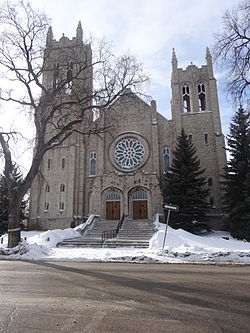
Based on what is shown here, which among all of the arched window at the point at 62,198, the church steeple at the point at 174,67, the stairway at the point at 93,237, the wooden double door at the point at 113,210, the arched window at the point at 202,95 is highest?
the church steeple at the point at 174,67

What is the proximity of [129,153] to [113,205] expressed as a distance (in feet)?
22.4

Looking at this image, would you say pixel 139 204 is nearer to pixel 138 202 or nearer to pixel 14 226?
pixel 138 202

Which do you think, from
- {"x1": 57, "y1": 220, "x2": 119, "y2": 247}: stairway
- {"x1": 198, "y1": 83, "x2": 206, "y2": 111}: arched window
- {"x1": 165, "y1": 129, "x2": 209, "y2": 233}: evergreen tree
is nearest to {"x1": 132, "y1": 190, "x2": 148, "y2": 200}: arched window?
{"x1": 165, "y1": 129, "x2": 209, "y2": 233}: evergreen tree

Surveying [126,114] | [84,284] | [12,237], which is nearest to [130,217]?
[126,114]

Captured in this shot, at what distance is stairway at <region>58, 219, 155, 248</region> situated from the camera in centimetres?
1656

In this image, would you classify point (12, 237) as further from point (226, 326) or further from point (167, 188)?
point (167, 188)

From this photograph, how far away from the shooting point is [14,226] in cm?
1280

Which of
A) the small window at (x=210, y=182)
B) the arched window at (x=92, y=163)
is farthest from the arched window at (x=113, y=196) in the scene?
the small window at (x=210, y=182)

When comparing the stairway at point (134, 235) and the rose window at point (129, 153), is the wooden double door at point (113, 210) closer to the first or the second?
the stairway at point (134, 235)

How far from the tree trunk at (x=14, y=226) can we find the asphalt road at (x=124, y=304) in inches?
264

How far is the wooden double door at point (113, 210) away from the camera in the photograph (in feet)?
92.0

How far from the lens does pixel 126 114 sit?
3266 centimetres

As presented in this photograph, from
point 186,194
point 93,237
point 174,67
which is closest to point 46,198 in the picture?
point 93,237

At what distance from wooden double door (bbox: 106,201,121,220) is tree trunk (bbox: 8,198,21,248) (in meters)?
15.8
